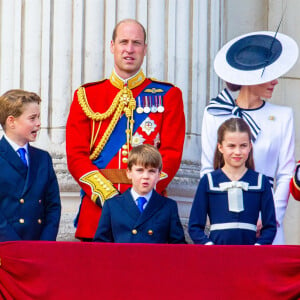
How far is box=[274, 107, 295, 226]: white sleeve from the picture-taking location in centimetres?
786

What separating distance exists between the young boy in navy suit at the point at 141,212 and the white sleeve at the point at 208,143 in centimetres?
51

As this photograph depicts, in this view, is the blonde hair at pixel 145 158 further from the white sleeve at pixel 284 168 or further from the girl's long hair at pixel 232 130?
the white sleeve at pixel 284 168

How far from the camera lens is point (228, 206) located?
7.43 metres

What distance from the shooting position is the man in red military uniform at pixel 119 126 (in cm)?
800

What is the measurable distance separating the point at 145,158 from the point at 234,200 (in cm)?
53

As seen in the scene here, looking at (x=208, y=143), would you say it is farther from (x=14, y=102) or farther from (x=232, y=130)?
(x=14, y=102)

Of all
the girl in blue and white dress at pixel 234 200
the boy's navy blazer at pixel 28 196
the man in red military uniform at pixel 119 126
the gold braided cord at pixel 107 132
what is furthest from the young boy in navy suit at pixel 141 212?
the gold braided cord at pixel 107 132

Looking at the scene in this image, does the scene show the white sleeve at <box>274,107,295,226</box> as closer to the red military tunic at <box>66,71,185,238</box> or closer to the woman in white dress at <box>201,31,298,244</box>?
the woman in white dress at <box>201,31,298,244</box>

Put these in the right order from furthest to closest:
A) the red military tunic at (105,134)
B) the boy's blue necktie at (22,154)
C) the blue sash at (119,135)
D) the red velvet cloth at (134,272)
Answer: the blue sash at (119,135)
the red military tunic at (105,134)
the boy's blue necktie at (22,154)
the red velvet cloth at (134,272)

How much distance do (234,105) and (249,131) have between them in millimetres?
558

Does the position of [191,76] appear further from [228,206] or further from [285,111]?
[228,206]

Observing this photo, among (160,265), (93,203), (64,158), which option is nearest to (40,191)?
(93,203)

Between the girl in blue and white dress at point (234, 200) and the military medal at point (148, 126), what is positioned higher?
the military medal at point (148, 126)

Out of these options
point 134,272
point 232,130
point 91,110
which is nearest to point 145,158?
point 232,130
